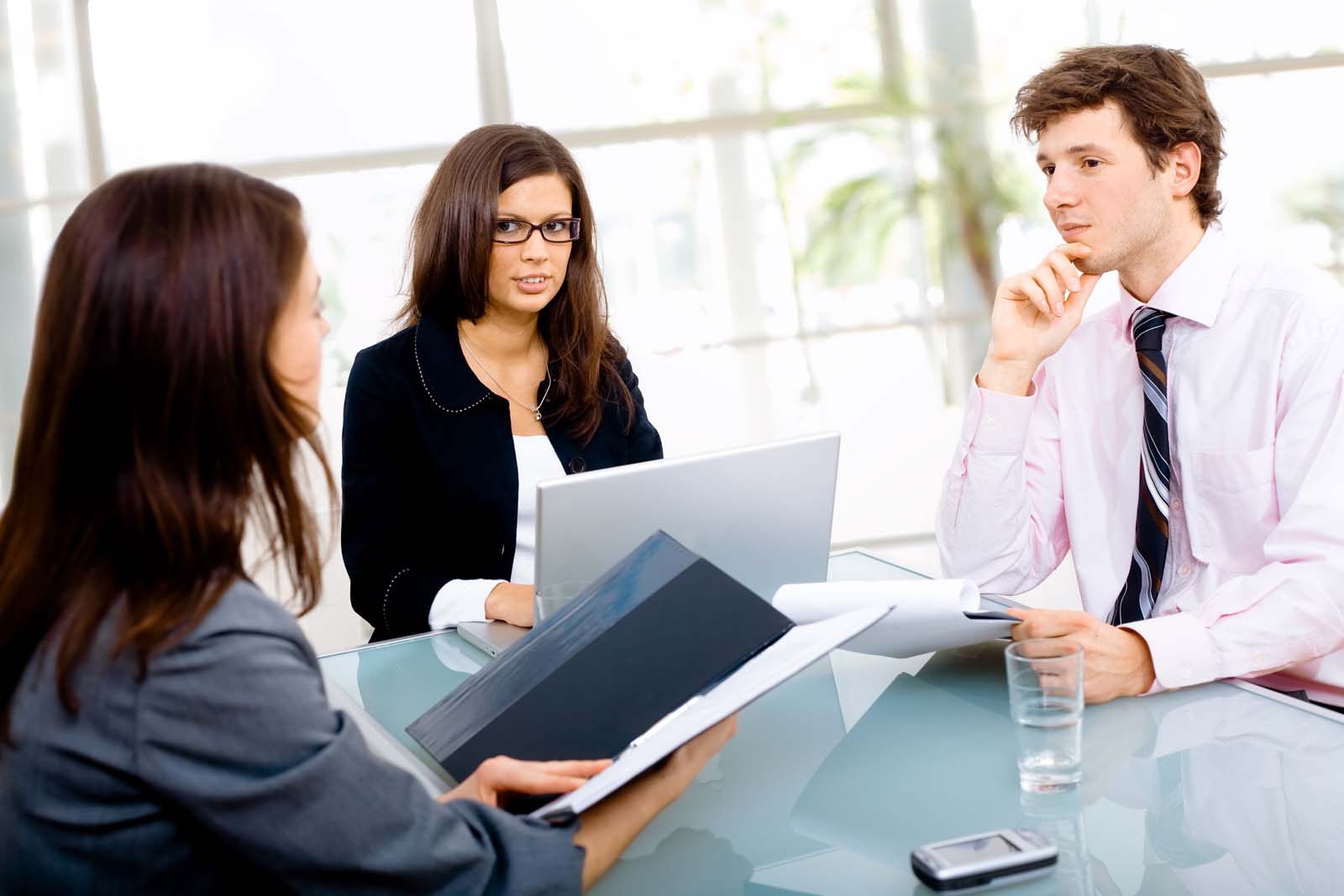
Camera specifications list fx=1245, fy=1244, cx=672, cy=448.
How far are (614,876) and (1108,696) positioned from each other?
1.93ft

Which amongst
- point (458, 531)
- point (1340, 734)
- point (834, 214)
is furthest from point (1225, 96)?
point (1340, 734)

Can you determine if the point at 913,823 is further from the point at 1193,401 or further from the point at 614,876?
the point at 1193,401

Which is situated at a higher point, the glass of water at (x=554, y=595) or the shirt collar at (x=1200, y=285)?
the shirt collar at (x=1200, y=285)

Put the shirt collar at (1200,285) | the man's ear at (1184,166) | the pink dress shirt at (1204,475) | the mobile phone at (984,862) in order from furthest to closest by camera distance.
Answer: the man's ear at (1184,166)
the shirt collar at (1200,285)
the pink dress shirt at (1204,475)
the mobile phone at (984,862)

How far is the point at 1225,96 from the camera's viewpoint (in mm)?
4312

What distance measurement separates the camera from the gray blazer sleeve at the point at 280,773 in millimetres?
778

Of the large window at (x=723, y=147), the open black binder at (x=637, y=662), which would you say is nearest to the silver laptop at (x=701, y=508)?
the open black binder at (x=637, y=662)

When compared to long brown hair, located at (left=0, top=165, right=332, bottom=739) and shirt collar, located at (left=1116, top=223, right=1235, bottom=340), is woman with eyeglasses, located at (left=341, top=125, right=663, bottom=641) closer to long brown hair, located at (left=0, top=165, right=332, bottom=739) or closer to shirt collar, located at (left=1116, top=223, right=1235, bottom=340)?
shirt collar, located at (left=1116, top=223, right=1235, bottom=340)

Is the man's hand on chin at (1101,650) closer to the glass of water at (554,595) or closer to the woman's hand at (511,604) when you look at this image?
the glass of water at (554,595)

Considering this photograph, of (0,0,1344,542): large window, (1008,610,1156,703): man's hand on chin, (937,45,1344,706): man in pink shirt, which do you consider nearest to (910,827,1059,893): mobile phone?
(1008,610,1156,703): man's hand on chin

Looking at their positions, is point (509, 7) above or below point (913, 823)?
above

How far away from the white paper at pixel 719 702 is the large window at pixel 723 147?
3.21 metres

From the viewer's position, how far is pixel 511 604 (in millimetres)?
1772

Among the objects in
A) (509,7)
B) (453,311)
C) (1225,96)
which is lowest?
(453,311)
